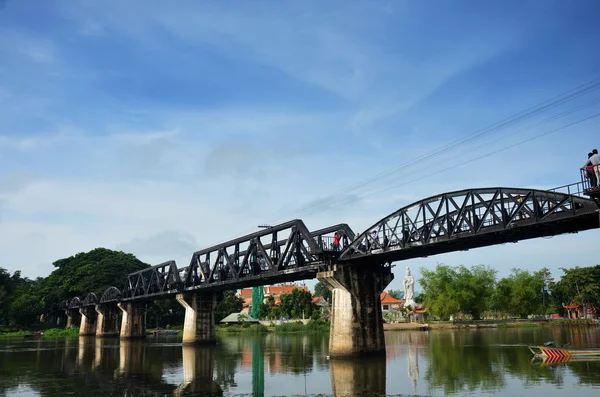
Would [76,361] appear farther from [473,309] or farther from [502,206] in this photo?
[473,309]

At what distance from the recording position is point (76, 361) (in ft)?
167

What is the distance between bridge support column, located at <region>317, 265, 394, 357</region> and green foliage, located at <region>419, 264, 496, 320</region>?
76.5 m

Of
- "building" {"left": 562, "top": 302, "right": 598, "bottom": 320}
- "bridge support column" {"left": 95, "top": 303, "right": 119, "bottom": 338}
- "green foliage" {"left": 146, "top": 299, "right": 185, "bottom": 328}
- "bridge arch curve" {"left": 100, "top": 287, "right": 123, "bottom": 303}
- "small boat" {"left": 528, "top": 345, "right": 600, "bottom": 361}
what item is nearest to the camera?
"small boat" {"left": 528, "top": 345, "right": 600, "bottom": 361}

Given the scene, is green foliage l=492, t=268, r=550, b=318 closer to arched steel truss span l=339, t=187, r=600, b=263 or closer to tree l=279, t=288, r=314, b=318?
tree l=279, t=288, r=314, b=318

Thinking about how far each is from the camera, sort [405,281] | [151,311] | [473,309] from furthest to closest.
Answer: [405,281]
[151,311]
[473,309]

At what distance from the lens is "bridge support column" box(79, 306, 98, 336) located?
12312 cm

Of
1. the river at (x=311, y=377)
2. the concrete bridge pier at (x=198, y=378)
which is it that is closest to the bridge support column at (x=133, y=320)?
Result: the river at (x=311, y=377)

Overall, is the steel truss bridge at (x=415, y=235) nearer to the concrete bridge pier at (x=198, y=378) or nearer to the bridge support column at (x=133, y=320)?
the concrete bridge pier at (x=198, y=378)

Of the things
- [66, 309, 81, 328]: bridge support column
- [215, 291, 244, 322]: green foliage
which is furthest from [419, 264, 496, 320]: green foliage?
[66, 309, 81, 328]: bridge support column

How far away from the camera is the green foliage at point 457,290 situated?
117000 mm

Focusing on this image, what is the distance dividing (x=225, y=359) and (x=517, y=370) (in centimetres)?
2867

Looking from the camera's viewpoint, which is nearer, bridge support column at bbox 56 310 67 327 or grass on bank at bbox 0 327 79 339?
grass on bank at bbox 0 327 79 339

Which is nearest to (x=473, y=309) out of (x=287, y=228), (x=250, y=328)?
(x=250, y=328)

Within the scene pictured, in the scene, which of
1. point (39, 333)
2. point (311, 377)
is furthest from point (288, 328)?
point (311, 377)
